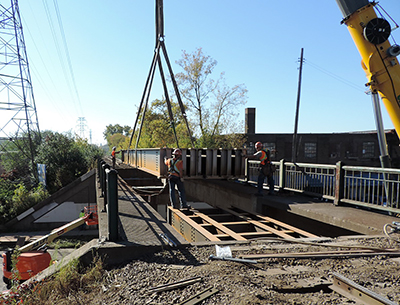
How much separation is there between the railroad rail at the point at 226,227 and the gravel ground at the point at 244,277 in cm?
173

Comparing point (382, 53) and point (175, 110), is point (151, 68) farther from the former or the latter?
point (175, 110)

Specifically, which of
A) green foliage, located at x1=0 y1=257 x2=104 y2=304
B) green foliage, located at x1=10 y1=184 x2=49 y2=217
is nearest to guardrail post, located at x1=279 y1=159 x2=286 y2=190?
green foliage, located at x1=0 y1=257 x2=104 y2=304

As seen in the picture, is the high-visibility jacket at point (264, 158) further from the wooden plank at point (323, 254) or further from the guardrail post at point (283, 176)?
the wooden plank at point (323, 254)

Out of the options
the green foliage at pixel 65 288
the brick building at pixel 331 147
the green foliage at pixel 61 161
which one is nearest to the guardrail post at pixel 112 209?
the green foliage at pixel 65 288

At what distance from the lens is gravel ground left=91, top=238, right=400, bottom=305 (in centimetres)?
327

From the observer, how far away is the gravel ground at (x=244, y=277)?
327cm

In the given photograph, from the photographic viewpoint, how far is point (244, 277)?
3691 mm

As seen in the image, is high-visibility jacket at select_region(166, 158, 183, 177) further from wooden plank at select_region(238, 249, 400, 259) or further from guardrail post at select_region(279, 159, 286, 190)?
wooden plank at select_region(238, 249, 400, 259)

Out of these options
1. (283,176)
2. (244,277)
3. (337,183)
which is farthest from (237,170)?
(244,277)

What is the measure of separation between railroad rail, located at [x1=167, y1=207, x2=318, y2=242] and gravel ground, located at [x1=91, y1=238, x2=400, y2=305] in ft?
5.68

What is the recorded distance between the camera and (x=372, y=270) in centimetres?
399

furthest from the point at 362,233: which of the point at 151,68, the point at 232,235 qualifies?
the point at 151,68

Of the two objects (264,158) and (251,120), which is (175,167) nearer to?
(264,158)

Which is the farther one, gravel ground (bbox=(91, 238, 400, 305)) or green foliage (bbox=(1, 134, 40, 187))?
green foliage (bbox=(1, 134, 40, 187))
